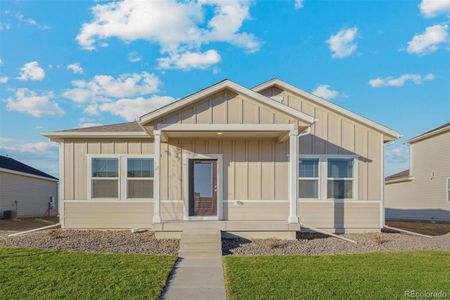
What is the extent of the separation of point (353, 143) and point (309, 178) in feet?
6.17

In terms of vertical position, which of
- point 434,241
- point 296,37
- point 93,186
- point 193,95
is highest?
point 296,37

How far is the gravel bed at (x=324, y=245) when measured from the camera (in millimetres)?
9469

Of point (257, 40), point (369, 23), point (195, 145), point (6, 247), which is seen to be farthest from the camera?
point (257, 40)

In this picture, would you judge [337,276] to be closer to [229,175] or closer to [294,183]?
[294,183]

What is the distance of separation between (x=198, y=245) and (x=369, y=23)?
11076 mm

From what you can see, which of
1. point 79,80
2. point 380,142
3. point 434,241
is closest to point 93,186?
point 79,80

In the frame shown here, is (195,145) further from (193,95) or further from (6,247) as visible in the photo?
(6,247)

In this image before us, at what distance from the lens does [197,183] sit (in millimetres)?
12531

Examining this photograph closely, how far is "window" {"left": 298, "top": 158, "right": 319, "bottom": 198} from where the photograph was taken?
12539 mm

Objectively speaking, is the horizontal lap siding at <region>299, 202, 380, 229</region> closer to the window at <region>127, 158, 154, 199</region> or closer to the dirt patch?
the window at <region>127, 158, 154, 199</region>

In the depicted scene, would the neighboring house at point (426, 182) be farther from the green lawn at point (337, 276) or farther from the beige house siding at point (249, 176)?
the green lawn at point (337, 276)

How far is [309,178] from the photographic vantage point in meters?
12.6

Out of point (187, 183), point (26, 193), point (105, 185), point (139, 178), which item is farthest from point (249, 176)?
point (26, 193)

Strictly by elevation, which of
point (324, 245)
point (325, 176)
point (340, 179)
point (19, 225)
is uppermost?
point (325, 176)
